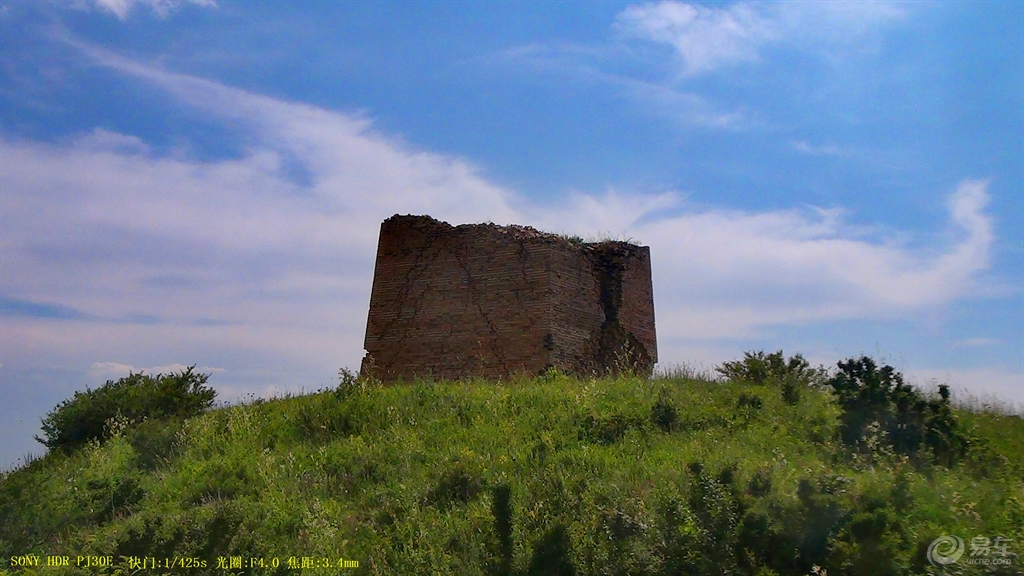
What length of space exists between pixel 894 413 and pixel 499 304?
253 inches

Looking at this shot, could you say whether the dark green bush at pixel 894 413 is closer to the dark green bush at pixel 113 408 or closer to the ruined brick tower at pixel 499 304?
the ruined brick tower at pixel 499 304

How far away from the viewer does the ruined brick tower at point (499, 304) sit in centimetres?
1289

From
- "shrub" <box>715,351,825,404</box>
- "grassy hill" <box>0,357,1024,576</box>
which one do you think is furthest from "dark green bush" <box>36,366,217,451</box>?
"shrub" <box>715,351,825,404</box>

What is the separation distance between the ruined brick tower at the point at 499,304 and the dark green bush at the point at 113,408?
329cm

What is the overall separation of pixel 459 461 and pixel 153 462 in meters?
4.44

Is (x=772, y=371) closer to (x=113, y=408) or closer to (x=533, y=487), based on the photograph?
(x=533, y=487)

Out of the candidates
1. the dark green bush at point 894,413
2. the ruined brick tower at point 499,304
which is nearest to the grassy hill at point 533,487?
the dark green bush at point 894,413

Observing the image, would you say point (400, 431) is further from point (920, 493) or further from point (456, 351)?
point (920, 493)

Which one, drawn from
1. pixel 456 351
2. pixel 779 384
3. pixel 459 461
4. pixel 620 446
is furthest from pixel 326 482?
pixel 779 384

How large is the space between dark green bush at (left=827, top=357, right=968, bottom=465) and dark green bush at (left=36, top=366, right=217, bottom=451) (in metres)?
10.1

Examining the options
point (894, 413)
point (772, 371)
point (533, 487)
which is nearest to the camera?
point (533, 487)

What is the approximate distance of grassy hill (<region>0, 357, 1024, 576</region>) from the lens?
17.7 ft

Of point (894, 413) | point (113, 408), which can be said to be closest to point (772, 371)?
point (894, 413)

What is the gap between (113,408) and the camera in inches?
530
